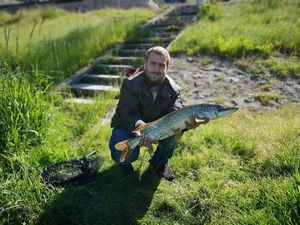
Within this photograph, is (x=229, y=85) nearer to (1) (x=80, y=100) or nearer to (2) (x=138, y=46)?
(1) (x=80, y=100)

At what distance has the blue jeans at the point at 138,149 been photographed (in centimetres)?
382

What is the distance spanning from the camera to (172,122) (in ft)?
10.7

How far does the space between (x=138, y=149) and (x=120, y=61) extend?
5261mm

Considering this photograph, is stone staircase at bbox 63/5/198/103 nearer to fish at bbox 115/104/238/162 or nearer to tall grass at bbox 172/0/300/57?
tall grass at bbox 172/0/300/57

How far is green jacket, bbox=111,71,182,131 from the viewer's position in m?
3.71

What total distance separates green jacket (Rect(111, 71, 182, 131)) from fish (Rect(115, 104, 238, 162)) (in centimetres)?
40

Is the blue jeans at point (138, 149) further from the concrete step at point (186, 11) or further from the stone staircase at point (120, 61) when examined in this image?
the concrete step at point (186, 11)

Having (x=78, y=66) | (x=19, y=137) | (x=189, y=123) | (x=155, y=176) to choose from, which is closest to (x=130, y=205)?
(x=155, y=176)

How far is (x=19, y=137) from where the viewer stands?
4508 mm

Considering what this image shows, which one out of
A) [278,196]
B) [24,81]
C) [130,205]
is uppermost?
[24,81]

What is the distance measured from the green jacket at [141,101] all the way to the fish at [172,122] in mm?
397

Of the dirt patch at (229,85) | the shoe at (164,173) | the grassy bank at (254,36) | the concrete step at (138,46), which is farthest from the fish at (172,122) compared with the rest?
the concrete step at (138,46)

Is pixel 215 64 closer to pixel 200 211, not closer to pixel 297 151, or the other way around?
→ pixel 297 151

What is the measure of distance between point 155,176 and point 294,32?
19.0 ft
